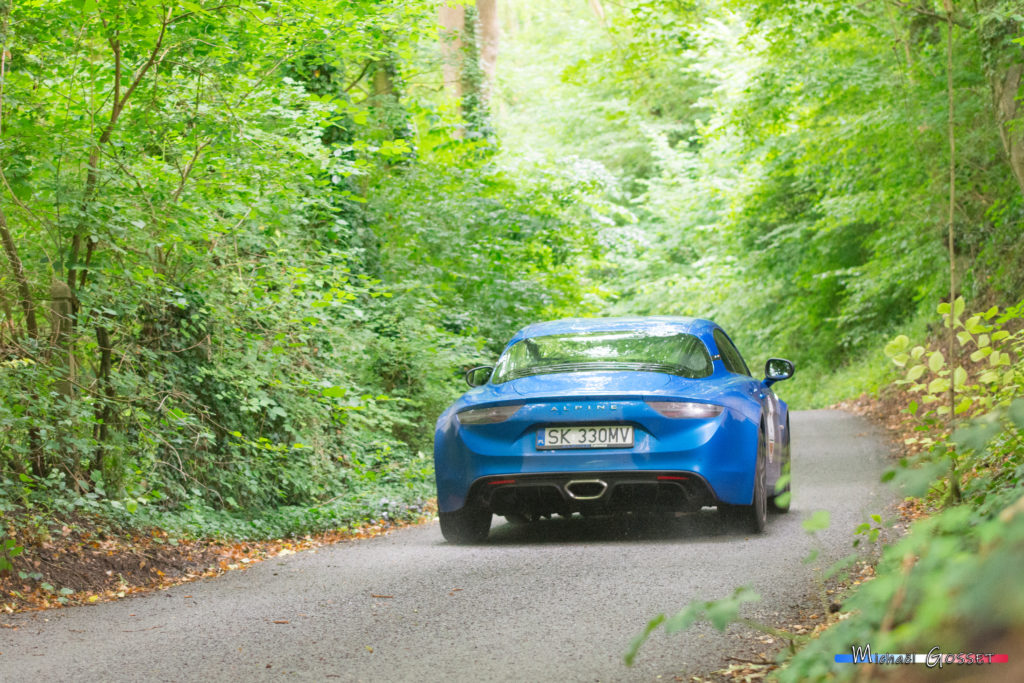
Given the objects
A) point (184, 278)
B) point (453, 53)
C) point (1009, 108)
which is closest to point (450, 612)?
point (184, 278)

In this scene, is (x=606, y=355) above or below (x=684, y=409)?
above

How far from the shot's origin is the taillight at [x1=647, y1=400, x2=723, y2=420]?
766cm

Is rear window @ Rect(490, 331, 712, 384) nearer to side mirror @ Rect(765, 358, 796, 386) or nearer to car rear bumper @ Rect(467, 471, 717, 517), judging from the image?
car rear bumper @ Rect(467, 471, 717, 517)

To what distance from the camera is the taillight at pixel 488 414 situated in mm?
7863

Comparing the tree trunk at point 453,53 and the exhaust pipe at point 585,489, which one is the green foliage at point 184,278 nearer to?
the exhaust pipe at point 585,489

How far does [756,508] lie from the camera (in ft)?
26.3

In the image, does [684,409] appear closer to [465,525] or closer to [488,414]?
[488,414]

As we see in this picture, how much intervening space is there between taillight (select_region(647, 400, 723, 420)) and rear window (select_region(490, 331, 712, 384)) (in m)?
0.47

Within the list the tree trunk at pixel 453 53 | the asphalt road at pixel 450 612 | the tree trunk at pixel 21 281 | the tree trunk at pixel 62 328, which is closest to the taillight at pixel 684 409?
the asphalt road at pixel 450 612

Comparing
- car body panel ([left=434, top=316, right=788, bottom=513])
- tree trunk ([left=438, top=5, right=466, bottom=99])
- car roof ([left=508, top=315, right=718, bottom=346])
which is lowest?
car body panel ([left=434, top=316, right=788, bottom=513])

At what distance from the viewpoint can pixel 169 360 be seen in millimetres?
9977

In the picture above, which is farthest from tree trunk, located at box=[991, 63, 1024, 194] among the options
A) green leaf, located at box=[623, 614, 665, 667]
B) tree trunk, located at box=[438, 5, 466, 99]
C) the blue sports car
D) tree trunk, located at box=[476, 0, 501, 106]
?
tree trunk, located at box=[476, 0, 501, 106]

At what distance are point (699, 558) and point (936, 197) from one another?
1202 cm

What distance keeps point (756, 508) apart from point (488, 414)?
1.99 meters
